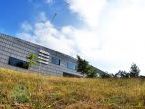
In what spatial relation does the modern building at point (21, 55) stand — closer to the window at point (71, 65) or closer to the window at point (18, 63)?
the window at point (18, 63)

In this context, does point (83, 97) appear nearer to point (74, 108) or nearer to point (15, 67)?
point (74, 108)

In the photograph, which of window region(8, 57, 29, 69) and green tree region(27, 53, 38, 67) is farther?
window region(8, 57, 29, 69)

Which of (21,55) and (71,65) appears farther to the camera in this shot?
(71,65)

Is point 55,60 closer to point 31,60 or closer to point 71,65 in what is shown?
point 71,65

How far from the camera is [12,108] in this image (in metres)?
12.0

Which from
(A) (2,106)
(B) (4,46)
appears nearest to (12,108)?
(A) (2,106)

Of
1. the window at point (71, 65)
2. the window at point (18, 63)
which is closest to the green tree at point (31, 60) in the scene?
the window at point (18, 63)

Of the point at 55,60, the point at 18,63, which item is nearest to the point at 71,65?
the point at 55,60

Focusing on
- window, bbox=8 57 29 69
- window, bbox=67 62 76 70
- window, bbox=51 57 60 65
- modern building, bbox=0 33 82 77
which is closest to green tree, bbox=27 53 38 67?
modern building, bbox=0 33 82 77

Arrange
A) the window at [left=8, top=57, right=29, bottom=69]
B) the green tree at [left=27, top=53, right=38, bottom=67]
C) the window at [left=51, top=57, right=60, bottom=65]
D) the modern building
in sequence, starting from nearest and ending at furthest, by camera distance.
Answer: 1. the green tree at [left=27, top=53, right=38, bottom=67]
2. the modern building
3. the window at [left=8, top=57, right=29, bottom=69]
4. the window at [left=51, top=57, right=60, bottom=65]

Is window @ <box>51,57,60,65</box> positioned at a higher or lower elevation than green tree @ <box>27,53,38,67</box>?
higher

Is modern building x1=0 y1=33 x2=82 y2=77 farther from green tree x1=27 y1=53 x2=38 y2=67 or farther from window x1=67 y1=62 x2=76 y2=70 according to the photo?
window x1=67 y1=62 x2=76 y2=70

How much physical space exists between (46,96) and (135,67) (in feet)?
141

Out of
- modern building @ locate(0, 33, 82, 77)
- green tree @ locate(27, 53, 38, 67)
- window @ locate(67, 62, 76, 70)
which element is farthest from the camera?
window @ locate(67, 62, 76, 70)
